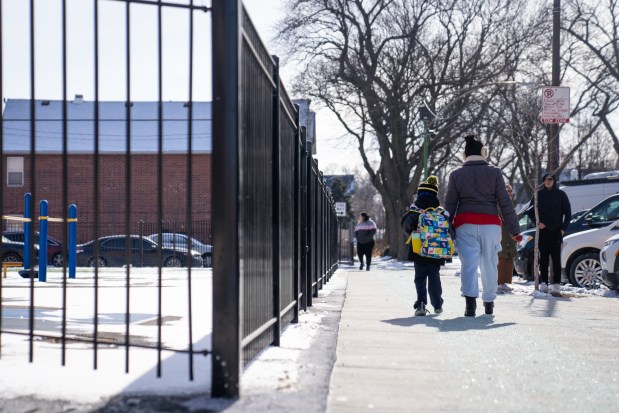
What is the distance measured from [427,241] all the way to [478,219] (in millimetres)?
537

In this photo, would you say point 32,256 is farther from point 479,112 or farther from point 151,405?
point 479,112

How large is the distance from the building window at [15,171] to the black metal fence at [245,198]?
41680 mm

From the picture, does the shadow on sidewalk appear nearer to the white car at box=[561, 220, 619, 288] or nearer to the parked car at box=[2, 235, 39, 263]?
the white car at box=[561, 220, 619, 288]

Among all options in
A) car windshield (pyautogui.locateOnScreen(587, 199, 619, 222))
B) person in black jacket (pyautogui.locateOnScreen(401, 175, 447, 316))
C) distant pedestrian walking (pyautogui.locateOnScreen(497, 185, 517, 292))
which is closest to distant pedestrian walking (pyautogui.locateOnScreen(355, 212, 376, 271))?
car windshield (pyautogui.locateOnScreen(587, 199, 619, 222))

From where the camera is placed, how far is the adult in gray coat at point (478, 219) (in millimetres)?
9164

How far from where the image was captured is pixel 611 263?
13219 mm

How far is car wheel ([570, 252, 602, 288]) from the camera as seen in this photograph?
15.5 meters

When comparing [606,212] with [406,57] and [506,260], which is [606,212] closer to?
[506,260]

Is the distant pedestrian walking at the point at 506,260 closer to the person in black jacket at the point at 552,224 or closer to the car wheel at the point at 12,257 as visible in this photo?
the person in black jacket at the point at 552,224

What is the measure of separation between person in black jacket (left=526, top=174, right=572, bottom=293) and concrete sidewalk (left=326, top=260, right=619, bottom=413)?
12.4 ft

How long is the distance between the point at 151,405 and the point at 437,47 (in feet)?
121

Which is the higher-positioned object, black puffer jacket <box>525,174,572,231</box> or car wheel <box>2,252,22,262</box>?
black puffer jacket <box>525,174,572,231</box>

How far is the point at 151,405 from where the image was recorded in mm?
3857

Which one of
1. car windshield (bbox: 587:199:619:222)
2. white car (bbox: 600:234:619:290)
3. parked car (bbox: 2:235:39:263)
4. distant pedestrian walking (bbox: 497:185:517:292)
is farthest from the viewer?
parked car (bbox: 2:235:39:263)
